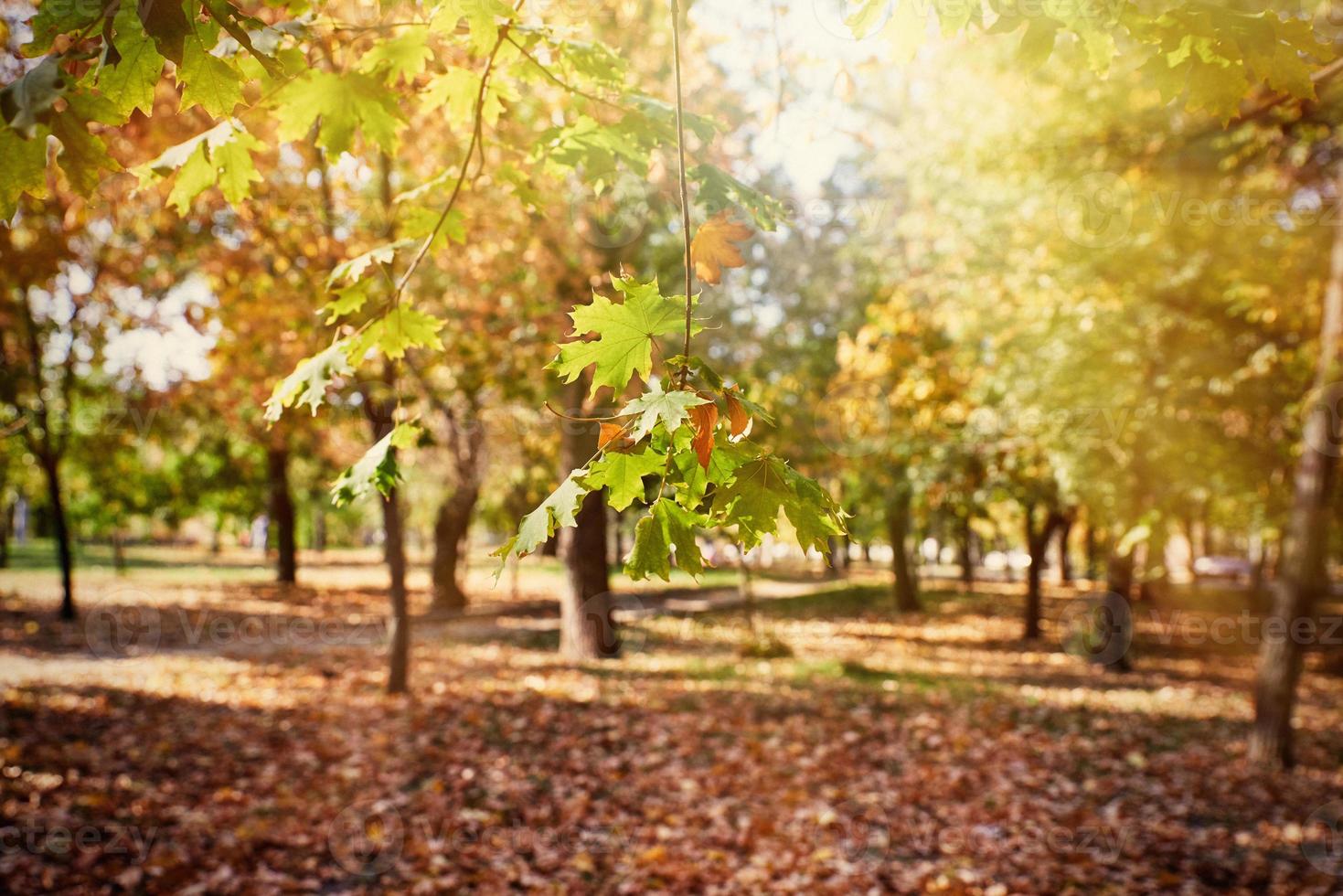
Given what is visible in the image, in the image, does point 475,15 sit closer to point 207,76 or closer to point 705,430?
point 207,76

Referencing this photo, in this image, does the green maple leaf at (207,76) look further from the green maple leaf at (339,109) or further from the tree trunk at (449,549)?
the tree trunk at (449,549)

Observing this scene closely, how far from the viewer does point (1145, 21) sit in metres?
2.10

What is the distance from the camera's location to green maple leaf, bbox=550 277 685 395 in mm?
1787

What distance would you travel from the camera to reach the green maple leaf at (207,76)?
177 cm

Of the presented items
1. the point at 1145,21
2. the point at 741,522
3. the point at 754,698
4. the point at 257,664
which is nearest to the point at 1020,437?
the point at 754,698

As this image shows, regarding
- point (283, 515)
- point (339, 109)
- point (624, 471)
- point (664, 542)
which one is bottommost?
point (283, 515)

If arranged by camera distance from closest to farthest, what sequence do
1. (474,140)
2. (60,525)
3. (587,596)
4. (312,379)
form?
(474,140) → (312,379) → (587,596) → (60,525)

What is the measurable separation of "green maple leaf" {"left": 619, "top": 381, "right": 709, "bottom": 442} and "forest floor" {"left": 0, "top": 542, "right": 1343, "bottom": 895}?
4.74m

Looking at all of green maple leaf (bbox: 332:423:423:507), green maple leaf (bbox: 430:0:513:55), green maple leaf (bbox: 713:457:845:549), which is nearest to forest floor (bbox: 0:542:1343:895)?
green maple leaf (bbox: 332:423:423:507)

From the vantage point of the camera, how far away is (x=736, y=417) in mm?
1794

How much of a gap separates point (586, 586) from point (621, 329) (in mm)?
10975

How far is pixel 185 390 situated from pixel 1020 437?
12.6 m

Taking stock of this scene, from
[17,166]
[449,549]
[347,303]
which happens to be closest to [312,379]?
[347,303]

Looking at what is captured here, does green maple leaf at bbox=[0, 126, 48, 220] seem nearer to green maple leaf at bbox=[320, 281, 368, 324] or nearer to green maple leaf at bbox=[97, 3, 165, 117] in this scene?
green maple leaf at bbox=[97, 3, 165, 117]
